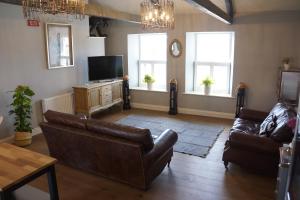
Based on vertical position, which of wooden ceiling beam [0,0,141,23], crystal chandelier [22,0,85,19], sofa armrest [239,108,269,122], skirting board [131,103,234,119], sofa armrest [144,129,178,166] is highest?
wooden ceiling beam [0,0,141,23]

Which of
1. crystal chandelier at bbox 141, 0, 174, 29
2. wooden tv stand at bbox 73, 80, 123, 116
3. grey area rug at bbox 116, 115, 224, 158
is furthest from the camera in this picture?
wooden tv stand at bbox 73, 80, 123, 116

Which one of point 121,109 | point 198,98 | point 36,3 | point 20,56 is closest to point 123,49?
point 121,109

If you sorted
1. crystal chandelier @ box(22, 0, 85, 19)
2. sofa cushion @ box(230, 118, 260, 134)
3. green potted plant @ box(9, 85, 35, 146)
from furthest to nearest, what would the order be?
green potted plant @ box(9, 85, 35, 146), sofa cushion @ box(230, 118, 260, 134), crystal chandelier @ box(22, 0, 85, 19)

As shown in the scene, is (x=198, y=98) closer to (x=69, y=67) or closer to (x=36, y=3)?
(x=69, y=67)

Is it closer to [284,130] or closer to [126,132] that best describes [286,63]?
[284,130]

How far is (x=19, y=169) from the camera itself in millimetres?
2297

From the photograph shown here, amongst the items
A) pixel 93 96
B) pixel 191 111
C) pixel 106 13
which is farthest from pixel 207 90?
pixel 106 13

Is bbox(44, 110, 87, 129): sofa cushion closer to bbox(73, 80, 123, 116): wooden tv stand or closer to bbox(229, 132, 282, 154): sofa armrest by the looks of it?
bbox(229, 132, 282, 154): sofa armrest

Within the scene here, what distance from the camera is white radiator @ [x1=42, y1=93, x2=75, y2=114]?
5117mm

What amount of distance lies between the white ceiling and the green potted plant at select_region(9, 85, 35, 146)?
9.56 ft

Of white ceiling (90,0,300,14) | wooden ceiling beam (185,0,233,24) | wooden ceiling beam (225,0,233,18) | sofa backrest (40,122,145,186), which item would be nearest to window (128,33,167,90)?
white ceiling (90,0,300,14)

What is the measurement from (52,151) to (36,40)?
2.29m

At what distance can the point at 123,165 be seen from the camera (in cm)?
306

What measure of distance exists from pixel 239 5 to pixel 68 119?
4.11 meters
